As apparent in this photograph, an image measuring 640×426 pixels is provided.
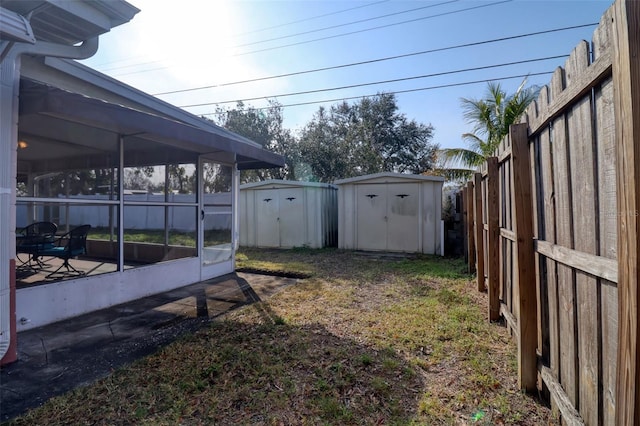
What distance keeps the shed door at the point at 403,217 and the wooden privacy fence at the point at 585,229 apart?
6.18 m

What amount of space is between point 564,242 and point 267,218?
8905 millimetres

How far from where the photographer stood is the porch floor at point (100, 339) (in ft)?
7.47

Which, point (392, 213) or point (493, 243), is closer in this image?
point (493, 243)

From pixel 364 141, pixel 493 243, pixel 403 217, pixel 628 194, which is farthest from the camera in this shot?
pixel 364 141

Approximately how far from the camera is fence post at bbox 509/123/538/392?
6.76 ft

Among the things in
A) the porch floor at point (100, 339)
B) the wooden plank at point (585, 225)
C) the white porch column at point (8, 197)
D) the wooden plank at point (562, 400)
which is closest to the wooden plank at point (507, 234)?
the wooden plank at point (562, 400)

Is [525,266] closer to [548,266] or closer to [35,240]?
[548,266]

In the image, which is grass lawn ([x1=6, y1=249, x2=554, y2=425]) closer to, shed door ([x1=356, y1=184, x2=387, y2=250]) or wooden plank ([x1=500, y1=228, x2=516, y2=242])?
wooden plank ([x1=500, y1=228, x2=516, y2=242])

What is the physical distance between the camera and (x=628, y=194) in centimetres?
96

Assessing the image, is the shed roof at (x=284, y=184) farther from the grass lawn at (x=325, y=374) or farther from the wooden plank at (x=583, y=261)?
the wooden plank at (x=583, y=261)

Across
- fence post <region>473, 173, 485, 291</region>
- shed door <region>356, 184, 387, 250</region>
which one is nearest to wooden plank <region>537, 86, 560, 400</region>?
fence post <region>473, 173, 485, 291</region>

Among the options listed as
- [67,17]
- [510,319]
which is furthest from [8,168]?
[510,319]

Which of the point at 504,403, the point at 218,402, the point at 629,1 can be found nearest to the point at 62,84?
the point at 218,402

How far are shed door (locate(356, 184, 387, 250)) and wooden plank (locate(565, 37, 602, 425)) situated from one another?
7.09m
